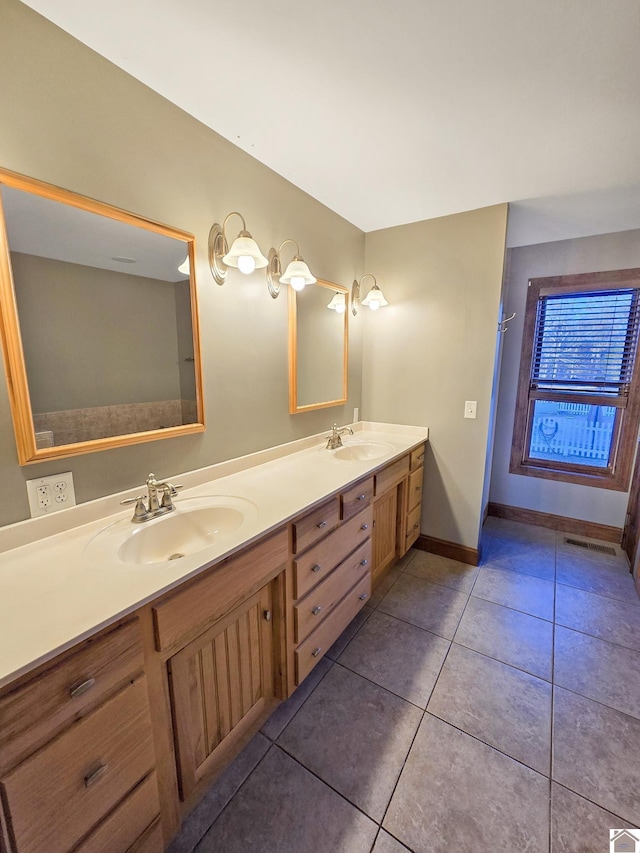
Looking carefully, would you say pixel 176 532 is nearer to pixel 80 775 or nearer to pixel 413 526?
pixel 80 775

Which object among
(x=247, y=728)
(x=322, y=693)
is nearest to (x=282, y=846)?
(x=247, y=728)

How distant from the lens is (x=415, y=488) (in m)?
2.48

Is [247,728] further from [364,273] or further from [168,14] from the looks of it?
[364,273]

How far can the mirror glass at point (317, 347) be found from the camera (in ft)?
6.67

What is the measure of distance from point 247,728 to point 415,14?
232cm

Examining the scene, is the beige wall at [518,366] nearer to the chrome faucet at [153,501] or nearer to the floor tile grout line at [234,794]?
the floor tile grout line at [234,794]

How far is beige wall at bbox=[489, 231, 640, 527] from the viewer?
260 cm

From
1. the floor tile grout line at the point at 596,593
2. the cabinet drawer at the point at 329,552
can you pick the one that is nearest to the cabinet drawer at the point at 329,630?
the cabinet drawer at the point at 329,552

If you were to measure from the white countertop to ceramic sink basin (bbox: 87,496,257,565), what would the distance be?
2 cm

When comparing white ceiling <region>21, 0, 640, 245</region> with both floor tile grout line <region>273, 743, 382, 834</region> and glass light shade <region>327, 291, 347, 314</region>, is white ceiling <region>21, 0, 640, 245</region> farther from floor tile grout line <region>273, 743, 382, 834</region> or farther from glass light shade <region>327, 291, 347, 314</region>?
floor tile grout line <region>273, 743, 382, 834</region>

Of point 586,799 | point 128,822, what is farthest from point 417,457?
point 128,822

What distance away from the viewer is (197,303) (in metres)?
1.49

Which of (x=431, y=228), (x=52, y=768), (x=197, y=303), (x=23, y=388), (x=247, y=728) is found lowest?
(x=247, y=728)

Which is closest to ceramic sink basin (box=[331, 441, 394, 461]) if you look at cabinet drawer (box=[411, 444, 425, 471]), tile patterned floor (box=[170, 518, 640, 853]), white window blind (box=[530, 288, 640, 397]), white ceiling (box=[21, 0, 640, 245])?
cabinet drawer (box=[411, 444, 425, 471])
